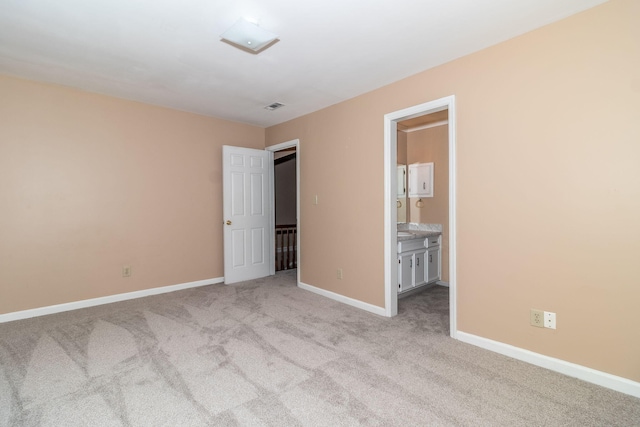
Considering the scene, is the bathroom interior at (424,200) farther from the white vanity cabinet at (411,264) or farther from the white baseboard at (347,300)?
the white baseboard at (347,300)

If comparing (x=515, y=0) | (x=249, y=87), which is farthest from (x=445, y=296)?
(x=249, y=87)

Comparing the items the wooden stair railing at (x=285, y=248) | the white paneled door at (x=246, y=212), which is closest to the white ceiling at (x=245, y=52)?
the white paneled door at (x=246, y=212)

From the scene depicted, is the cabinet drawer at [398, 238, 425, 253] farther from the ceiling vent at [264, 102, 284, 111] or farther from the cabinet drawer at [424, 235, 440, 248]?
the ceiling vent at [264, 102, 284, 111]

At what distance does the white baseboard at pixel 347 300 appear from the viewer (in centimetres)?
340

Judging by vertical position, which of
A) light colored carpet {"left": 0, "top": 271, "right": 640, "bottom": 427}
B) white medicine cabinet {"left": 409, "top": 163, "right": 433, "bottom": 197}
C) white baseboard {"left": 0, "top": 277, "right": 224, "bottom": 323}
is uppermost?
white medicine cabinet {"left": 409, "top": 163, "right": 433, "bottom": 197}

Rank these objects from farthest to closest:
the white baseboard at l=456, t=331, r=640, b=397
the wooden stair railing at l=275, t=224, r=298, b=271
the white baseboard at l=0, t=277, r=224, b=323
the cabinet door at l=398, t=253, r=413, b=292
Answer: the wooden stair railing at l=275, t=224, r=298, b=271
the cabinet door at l=398, t=253, r=413, b=292
the white baseboard at l=0, t=277, r=224, b=323
the white baseboard at l=456, t=331, r=640, b=397

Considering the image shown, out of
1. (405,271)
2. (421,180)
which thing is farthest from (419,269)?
(421,180)

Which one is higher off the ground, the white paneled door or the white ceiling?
the white ceiling

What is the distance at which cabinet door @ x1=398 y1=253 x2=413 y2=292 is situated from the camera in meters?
3.71

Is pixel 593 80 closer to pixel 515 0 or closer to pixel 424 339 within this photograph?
pixel 515 0

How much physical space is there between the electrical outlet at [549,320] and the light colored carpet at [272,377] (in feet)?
1.07

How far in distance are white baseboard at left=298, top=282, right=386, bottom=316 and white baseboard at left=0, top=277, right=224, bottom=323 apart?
4.98 feet

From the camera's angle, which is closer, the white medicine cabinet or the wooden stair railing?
the white medicine cabinet

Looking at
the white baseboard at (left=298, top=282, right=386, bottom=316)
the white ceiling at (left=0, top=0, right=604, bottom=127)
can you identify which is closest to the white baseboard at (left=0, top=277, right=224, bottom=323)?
the white baseboard at (left=298, top=282, right=386, bottom=316)
